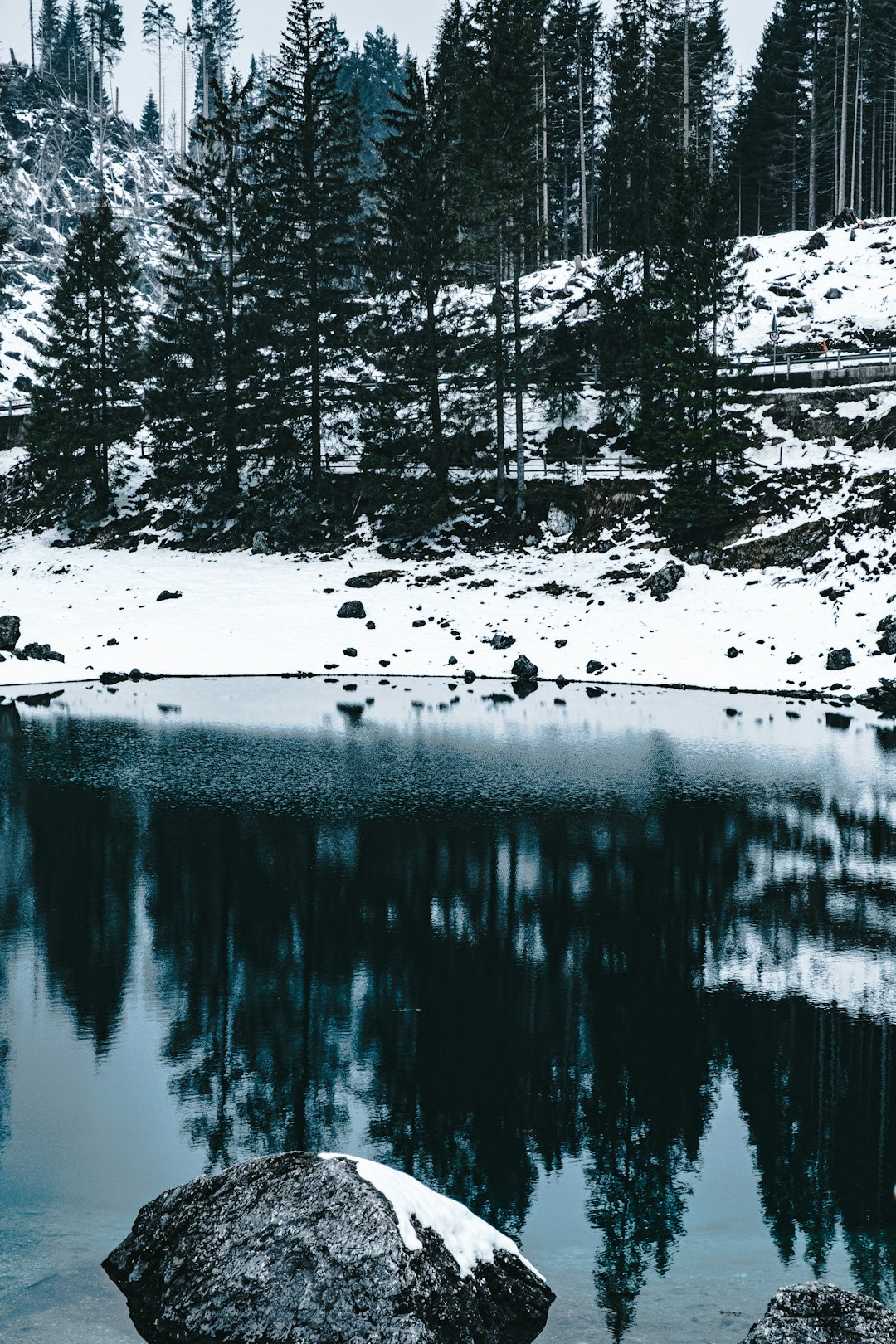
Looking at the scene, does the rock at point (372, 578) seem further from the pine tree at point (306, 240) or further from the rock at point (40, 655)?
the rock at point (40, 655)

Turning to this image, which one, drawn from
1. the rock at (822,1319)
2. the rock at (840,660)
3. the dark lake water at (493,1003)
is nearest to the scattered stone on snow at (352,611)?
the dark lake water at (493,1003)

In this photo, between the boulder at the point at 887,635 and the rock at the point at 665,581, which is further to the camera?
the rock at the point at 665,581

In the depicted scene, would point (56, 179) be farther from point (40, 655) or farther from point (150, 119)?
point (40, 655)

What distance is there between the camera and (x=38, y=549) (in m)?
52.0

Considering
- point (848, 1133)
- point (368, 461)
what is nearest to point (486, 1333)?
point (848, 1133)

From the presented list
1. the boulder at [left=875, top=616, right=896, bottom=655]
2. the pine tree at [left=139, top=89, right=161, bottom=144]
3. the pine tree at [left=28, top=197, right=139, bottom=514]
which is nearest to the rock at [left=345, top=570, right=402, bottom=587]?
the pine tree at [left=28, top=197, right=139, bottom=514]

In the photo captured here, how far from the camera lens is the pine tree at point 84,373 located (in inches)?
2067

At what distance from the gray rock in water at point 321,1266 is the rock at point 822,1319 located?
5.61ft

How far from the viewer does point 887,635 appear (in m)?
34.9

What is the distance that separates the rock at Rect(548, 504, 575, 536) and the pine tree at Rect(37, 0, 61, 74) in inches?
5366

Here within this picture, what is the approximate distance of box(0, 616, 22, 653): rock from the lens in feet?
135

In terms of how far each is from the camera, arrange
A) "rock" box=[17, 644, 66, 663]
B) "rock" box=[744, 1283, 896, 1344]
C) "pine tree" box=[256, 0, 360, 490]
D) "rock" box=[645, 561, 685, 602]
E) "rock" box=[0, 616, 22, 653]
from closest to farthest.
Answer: "rock" box=[744, 1283, 896, 1344]
"rock" box=[17, 644, 66, 663]
"rock" box=[0, 616, 22, 653]
"rock" box=[645, 561, 685, 602]
"pine tree" box=[256, 0, 360, 490]

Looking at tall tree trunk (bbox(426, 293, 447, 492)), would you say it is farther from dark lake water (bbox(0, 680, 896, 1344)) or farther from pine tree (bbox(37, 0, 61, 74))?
pine tree (bbox(37, 0, 61, 74))

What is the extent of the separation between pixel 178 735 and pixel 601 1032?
19.6 meters
